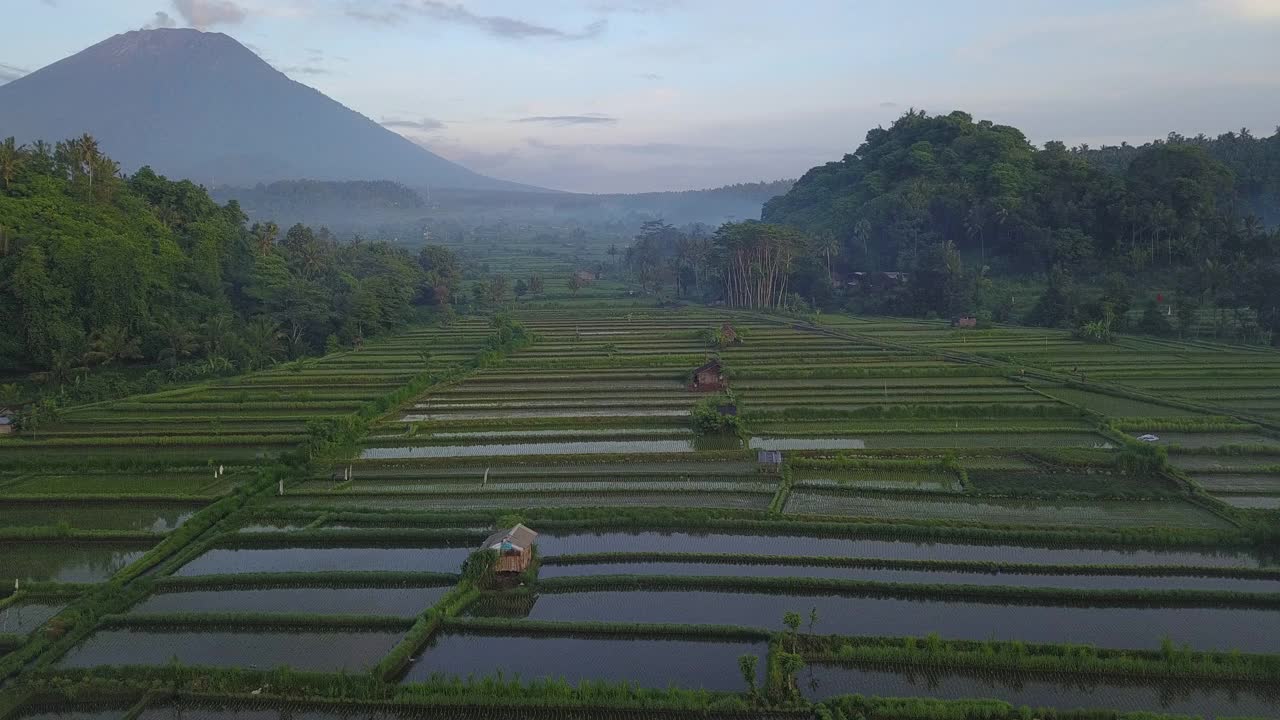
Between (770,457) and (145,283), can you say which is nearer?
(770,457)

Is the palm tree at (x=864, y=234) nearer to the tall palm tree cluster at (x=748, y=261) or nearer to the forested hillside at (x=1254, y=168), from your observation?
the tall palm tree cluster at (x=748, y=261)

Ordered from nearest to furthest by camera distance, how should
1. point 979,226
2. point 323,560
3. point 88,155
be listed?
point 323,560 < point 88,155 < point 979,226

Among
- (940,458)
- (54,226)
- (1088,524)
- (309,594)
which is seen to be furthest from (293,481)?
(54,226)

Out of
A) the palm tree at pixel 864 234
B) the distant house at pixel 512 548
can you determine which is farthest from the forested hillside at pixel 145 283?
the palm tree at pixel 864 234

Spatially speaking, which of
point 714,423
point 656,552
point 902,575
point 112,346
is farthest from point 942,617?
point 112,346

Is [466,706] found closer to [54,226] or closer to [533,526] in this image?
[533,526]

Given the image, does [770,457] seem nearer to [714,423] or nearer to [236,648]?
[714,423]

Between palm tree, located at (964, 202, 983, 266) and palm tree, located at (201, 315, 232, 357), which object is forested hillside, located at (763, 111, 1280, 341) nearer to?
palm tree, located at (964, 202, 983, 266)
